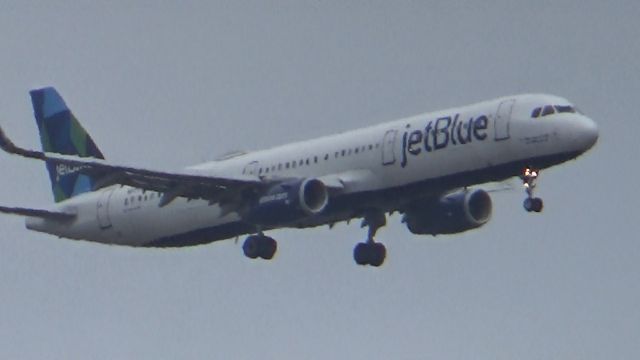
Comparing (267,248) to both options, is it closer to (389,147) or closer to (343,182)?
(343,182)

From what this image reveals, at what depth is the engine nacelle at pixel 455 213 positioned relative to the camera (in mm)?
117125

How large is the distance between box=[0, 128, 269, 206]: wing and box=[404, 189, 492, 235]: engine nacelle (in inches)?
293

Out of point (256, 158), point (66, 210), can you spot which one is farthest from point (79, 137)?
point (256, 158)

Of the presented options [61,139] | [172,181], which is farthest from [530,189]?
[61,139]

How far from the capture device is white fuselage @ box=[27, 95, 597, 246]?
356 feet

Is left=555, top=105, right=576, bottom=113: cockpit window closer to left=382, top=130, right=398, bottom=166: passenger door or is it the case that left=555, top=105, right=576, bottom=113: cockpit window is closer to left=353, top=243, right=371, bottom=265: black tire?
left=382, top=130, right=398, bottom=166: passenger door

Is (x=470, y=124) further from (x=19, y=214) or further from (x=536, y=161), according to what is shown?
(x=19, y=214)

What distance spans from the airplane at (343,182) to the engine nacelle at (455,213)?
0.04 metres

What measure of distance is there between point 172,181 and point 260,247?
4468 millimetres

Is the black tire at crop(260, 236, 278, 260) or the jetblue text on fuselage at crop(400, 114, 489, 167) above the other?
the jetblue text on fuselage at crop(400, 114, 489, 167)

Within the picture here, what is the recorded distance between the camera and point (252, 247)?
116m

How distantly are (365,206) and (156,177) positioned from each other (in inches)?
334

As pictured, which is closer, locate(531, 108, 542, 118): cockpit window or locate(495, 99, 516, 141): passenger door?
locate(495, 99, 516, 141): passenger door

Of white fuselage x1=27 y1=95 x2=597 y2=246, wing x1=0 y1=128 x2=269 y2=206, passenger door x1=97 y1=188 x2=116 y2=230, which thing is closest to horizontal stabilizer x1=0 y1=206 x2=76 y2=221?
passenger door x1=97 y1=188 x2=116 y2=230
